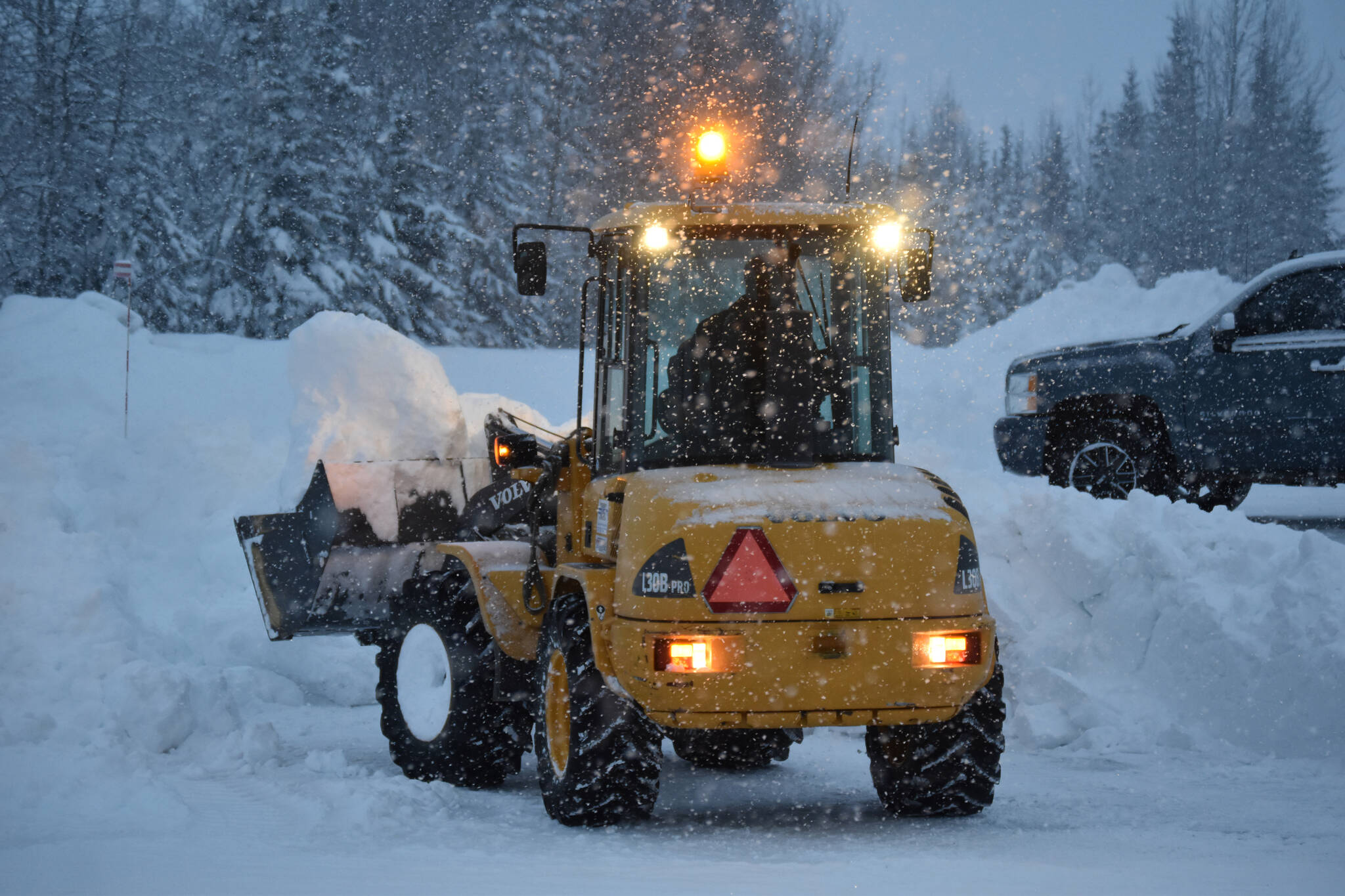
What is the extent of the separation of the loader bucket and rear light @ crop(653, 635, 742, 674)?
11.1 feet

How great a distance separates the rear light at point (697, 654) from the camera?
518cm

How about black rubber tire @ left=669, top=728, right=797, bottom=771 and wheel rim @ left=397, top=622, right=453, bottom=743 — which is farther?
wheel rim @ left=397, top=622, right=453, bottom=743

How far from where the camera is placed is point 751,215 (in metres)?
6.07

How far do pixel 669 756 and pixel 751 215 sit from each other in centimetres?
343

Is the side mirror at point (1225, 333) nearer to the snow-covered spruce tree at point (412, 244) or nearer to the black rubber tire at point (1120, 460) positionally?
the black rubber tire at point (1120, 460)

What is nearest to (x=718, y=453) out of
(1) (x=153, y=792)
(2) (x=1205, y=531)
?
(1) (x=153, y=792)

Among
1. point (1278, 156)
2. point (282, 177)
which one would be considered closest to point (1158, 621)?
point (282, 177)

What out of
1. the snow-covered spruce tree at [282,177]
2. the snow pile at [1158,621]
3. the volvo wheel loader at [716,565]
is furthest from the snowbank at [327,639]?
the snow-covered spruce tree at [282,177]

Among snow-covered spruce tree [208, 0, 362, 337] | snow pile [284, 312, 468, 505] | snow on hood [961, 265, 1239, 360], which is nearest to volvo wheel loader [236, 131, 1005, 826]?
snow pile [284, 312, 468, 505]

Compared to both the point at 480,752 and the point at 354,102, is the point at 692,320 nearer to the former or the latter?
the point at 480,752

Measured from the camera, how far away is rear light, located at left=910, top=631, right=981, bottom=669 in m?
5.29

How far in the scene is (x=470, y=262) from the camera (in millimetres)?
37812

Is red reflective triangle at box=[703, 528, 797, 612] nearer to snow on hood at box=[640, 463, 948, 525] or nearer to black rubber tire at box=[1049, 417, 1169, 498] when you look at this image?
snow on hood at box=[640, 463, 948, 525]

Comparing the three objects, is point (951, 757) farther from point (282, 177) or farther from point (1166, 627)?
point (282, 177)
